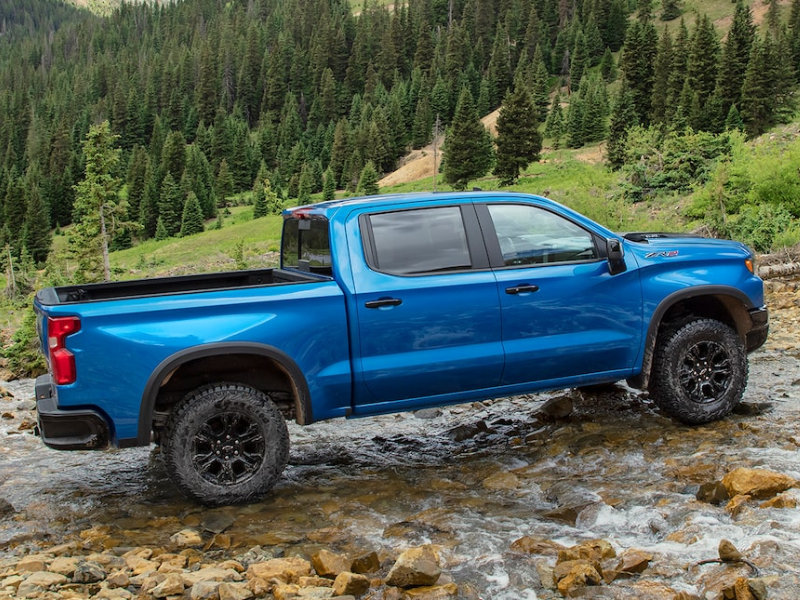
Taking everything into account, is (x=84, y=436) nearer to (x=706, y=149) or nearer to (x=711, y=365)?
(x=711, y=365)

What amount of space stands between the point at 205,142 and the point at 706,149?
98.0m

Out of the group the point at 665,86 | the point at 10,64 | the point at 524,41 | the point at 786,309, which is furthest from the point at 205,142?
the point at 786,309

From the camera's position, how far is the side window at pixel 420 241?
17.7ft

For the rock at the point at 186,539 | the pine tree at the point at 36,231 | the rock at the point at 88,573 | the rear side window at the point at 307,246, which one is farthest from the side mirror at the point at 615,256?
the pine tree at the point at 36,231

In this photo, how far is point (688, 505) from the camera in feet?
15.2

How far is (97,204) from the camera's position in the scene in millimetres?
47938

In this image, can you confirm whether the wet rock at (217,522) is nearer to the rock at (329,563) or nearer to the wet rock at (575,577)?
the rock at (329,563)

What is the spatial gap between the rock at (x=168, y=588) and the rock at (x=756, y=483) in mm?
3327

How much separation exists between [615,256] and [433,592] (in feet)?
10.5

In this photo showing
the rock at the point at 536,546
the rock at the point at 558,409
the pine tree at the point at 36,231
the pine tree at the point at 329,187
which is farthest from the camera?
the pine tree at the point at 36,231

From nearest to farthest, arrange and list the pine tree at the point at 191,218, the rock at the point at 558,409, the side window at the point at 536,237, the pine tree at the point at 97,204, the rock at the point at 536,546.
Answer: the rock at the point at 536,546
the side window at the point at 536,237
the rock at the point at 558,409
the pine tree at the point at 97,204
the pine tree at the point at 191,218

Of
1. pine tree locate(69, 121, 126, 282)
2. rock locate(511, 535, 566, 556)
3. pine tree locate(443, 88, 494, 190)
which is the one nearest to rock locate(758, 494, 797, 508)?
rock locate(511, 535, 566, 556)

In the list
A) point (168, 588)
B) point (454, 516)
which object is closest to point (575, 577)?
point (454, 516)

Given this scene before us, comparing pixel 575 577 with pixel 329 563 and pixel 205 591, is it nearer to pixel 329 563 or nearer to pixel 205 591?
pixel 329 563
